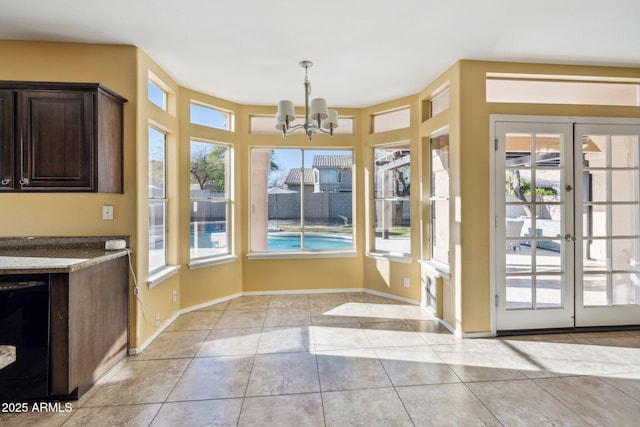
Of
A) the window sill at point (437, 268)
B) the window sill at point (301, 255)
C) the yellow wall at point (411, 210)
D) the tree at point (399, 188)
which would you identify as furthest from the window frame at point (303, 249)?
the window sill at point (437, 268)

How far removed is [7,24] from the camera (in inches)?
99.4

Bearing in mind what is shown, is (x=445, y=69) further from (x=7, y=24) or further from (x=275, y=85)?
(x=7, y=24)

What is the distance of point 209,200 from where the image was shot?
14.0 feet

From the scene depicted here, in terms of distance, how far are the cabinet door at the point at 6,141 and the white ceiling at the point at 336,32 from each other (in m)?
0.63

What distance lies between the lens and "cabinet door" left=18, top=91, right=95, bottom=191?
8.23ft

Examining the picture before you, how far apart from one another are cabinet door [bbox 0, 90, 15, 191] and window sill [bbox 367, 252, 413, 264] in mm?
3925

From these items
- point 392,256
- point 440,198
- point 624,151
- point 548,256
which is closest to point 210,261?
point 392,256

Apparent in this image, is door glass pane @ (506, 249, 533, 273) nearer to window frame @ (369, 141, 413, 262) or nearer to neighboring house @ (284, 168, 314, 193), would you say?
window frame @ (369, 141, 413, 262)

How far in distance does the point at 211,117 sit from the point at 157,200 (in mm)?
1416

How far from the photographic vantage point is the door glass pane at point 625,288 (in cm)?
341

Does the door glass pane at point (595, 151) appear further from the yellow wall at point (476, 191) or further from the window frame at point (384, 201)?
the window frame at point (384, 201)

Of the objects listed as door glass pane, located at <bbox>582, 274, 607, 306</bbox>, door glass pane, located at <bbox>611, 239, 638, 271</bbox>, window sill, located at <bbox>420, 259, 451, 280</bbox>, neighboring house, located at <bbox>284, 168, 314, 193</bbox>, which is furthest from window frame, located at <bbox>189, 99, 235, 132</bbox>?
door glass pane, located at <bbox>611, 239, 638, 271</bbox>

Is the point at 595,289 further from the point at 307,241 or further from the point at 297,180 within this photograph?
the point at 297,180

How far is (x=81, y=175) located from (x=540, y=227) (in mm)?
4227
